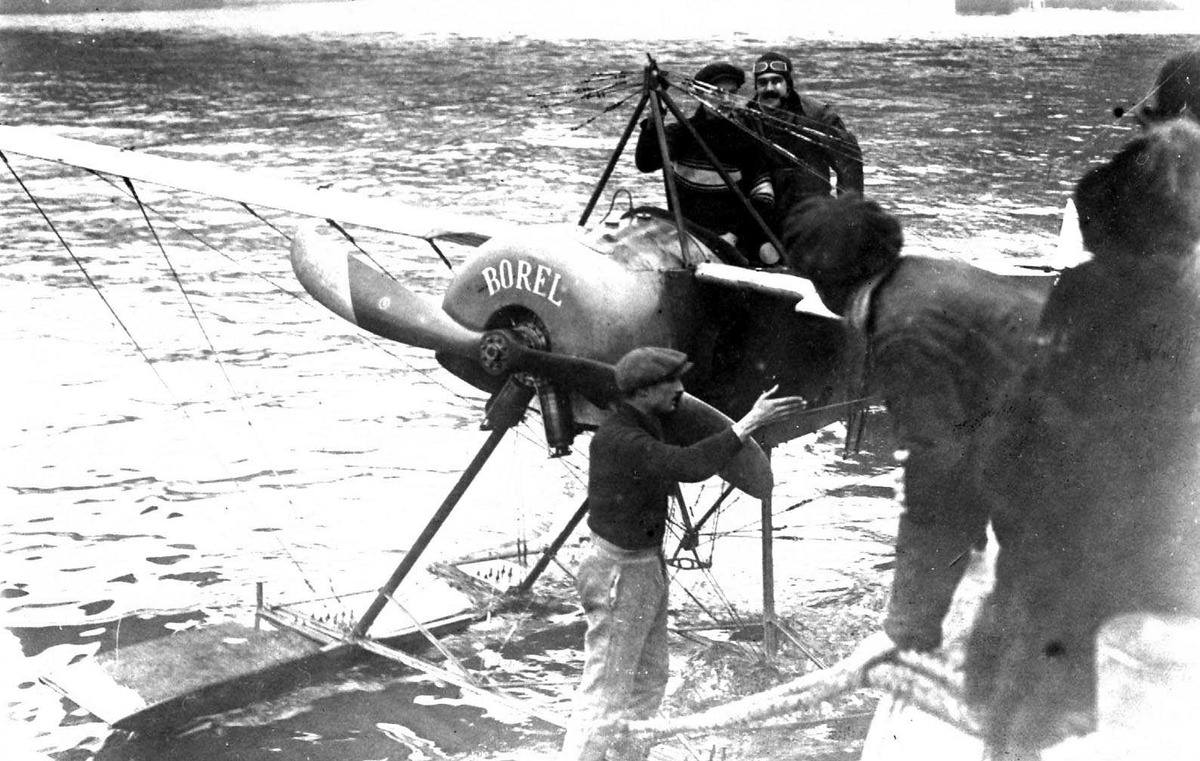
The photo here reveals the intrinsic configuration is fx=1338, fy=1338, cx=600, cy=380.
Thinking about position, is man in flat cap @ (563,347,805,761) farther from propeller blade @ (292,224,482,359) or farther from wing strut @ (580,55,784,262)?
wing strut @ (580,55,784,262)

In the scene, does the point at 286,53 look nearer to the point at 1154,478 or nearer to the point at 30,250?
Answer: the point at 30,250

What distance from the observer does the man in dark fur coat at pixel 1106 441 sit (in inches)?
115

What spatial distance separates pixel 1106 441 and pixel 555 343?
366 cm

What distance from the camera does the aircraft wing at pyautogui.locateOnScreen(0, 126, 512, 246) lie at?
8.49 meters

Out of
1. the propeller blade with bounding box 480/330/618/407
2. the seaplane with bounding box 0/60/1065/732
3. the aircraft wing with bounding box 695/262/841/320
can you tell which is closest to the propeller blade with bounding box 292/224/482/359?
the seaplane with bounding box 0/60/1065/732

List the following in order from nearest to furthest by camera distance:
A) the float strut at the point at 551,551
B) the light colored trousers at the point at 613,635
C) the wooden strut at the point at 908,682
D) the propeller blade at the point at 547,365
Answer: the wooden strut at the point at 908,682 < the light colored trousers at the point at 613,635 < the propeller blade at the point at 547,365 < the float strut at the point at 551,551

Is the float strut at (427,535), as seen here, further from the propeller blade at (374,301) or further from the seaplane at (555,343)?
the propeller blade at (374,301)

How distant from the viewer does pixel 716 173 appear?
24.4ft

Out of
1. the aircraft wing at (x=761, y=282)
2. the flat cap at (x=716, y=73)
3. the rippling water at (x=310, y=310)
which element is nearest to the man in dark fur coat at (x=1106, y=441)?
the rippling water at (x=310, y=310)

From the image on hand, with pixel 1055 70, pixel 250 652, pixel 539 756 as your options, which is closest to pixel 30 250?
pixel 250 652

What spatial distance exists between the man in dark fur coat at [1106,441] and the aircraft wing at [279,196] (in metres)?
5.26

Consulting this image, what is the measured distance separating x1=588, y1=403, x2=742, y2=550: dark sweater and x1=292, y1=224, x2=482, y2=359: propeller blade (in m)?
1.02

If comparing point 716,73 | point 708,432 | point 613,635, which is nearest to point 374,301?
point 708,432

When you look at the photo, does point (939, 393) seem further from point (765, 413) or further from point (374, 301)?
point (374, 301)
